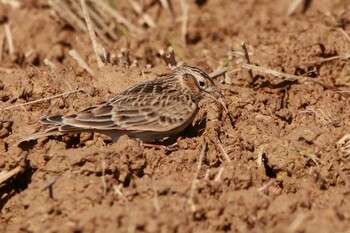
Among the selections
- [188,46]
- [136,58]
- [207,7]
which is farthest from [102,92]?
[207,7]

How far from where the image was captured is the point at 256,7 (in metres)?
13.0

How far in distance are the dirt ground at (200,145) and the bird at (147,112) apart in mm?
193

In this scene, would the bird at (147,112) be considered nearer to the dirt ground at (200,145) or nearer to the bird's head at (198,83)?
the bird's head at (198,83)

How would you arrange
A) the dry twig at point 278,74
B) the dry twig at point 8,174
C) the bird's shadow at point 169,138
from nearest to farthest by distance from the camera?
the dry twig at point 8,174
the bird's shadow at point 169,138
the dry twig at point 278,74

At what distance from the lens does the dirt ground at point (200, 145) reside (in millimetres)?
6590

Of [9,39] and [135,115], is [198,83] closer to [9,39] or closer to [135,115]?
[135,115]

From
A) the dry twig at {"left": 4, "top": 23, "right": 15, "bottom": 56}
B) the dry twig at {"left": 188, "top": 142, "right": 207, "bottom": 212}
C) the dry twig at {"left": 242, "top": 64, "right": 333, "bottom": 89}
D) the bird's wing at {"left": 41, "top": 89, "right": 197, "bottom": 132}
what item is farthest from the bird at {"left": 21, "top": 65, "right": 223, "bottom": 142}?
the dry twig at {"left": 4, "top": 23, "right": 15, "bottom": 56}

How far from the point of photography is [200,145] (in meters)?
7.96

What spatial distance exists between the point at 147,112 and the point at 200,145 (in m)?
0.66

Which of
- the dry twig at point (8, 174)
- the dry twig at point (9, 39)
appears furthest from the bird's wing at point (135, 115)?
the dry twig at point (9, 39)

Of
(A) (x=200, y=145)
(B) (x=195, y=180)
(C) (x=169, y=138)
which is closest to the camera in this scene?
(B) (x=195, y=180)

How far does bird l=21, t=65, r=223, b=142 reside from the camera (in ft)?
25.6

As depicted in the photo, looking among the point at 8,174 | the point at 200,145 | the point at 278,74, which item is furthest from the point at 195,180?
the point at 278,74

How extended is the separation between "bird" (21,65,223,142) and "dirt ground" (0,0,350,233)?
193mm
